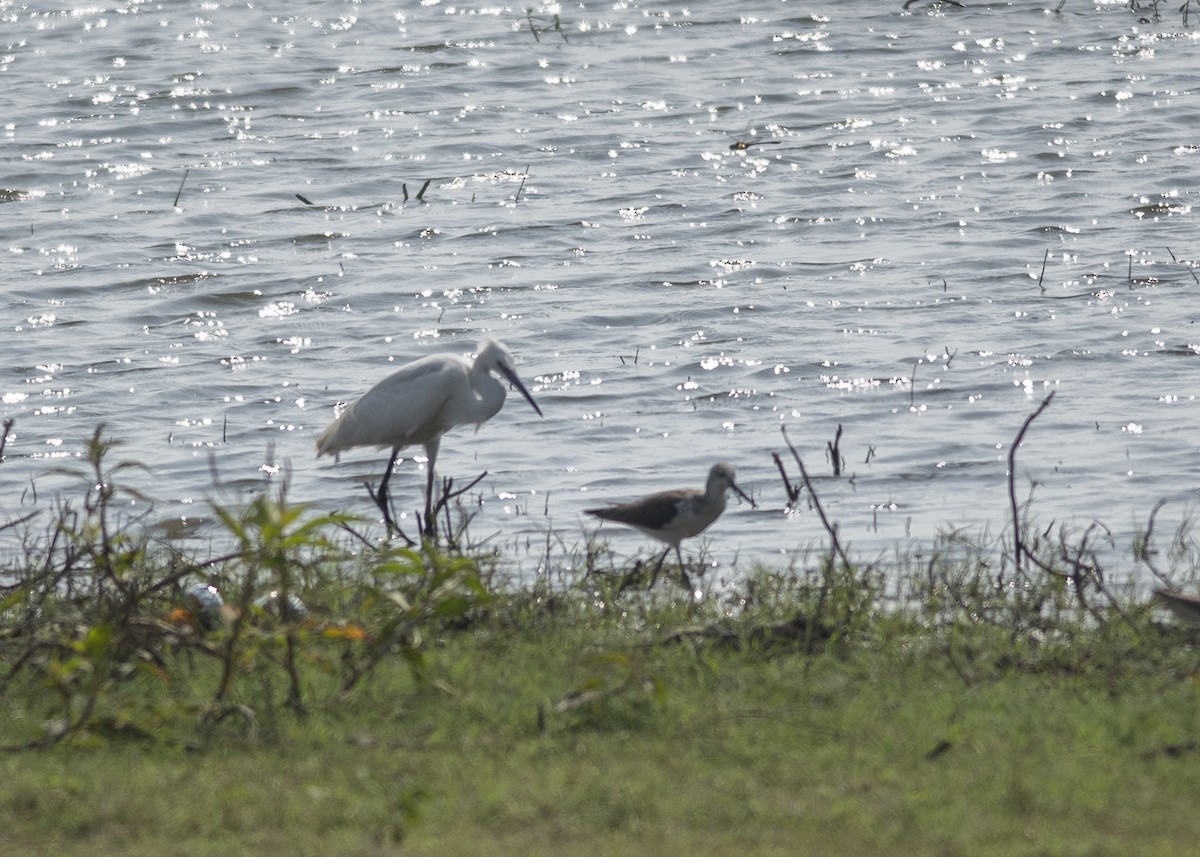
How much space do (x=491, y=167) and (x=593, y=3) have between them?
265 inches

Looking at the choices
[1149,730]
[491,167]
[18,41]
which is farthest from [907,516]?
[18,41]

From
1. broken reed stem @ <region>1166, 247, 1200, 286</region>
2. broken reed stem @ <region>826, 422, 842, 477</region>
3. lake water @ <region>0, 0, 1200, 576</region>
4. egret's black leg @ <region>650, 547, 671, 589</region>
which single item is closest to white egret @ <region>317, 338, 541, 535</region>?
lake water @ <region>0, 0, 1200, 576</region>

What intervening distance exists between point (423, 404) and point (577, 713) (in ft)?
16.1

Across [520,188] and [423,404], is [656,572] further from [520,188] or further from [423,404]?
[520,188]

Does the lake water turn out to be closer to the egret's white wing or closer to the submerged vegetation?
the egret's white wing

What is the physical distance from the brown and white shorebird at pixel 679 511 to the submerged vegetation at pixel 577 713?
0.56 metres

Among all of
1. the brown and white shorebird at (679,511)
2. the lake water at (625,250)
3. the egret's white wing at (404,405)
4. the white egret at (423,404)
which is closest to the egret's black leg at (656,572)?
the brown and white shorebird at (679,511)

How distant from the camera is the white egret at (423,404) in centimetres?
995

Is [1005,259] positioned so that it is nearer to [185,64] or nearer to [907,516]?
[907,516]

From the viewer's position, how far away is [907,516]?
9000 millimetres

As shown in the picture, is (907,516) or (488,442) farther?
(488,442)

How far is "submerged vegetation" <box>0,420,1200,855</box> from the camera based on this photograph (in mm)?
4324

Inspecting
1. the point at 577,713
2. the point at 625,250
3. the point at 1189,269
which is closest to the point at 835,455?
the point at 577,713

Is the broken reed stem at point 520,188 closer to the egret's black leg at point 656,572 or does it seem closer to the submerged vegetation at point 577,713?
the egret's black leg at point 656,572
